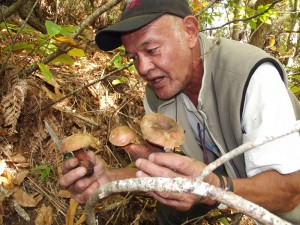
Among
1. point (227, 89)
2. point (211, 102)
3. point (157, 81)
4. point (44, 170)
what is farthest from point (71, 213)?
point (227, 89)

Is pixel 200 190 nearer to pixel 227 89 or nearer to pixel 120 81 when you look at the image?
pixel 227 89

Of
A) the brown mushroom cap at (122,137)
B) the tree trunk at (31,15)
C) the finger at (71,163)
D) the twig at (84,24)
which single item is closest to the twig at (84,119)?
the twig at (84,24)

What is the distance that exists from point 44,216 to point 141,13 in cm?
195

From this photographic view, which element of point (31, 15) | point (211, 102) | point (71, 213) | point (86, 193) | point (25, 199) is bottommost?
point (71, 213)

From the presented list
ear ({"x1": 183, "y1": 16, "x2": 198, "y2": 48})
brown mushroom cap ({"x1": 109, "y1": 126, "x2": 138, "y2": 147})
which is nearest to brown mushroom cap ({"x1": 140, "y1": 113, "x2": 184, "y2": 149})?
brown mushroom cap ({"x1": 109, "y1": 126, "x2": 138, "y2": 147})

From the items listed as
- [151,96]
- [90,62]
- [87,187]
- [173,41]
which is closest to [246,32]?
[90,62]

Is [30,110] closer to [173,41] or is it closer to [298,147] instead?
[173,41]

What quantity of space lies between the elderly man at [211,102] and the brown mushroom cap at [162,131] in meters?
0.15

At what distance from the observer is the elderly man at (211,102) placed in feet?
6.25

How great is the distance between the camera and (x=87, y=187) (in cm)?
215

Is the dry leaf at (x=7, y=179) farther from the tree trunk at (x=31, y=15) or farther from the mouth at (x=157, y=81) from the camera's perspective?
the tree trunk at (x=31, y=15)

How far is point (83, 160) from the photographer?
6.73 ft

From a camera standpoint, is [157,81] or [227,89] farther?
[157,81]

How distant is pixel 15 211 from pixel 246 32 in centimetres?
800
